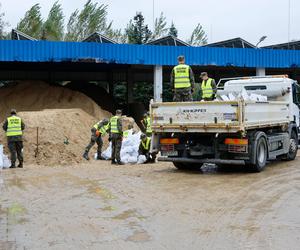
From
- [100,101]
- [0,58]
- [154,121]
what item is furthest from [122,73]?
[154,121]

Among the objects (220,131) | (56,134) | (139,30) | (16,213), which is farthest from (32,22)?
(16,213)

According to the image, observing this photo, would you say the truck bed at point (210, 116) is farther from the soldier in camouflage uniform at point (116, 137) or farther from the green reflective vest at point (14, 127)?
the green reflective vest at point (14, 127)

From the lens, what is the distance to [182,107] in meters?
12.3

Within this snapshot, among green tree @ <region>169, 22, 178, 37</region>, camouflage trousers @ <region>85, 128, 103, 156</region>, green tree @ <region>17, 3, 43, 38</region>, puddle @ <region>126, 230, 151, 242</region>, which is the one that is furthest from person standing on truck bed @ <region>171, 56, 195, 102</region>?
green tree @ <region>169, 22, 178, 37</region>

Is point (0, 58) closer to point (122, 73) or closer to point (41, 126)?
point (41, 126)

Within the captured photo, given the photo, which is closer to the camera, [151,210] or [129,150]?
[151,210]

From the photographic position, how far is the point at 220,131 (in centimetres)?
1186

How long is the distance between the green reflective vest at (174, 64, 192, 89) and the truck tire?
2382 mm

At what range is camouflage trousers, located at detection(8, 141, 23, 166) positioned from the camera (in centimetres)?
1466

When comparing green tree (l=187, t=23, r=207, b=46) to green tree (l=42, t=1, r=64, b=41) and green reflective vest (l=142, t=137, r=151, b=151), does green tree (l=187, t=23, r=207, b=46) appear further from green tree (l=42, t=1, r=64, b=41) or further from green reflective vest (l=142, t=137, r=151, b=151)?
green reflective vest (l=142, t=137, r=151, b=151)

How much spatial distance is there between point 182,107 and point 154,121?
35.6 inches

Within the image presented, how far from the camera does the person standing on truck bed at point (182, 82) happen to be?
42.7ft

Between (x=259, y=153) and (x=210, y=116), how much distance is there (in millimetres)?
1826

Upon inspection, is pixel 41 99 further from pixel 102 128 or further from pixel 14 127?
pixel 14 127
